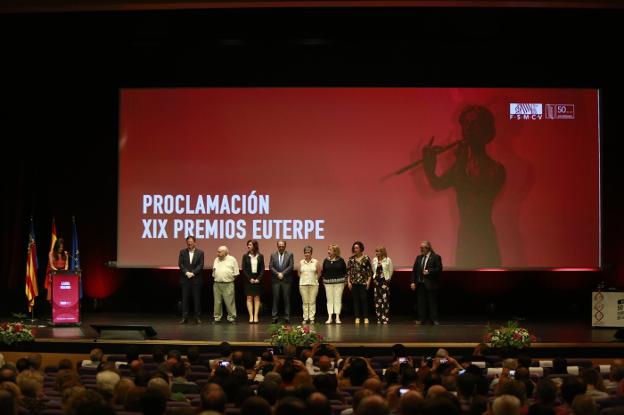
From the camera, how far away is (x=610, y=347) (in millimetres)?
11156

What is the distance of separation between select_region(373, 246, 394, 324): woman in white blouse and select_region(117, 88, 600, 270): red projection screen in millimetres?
1191

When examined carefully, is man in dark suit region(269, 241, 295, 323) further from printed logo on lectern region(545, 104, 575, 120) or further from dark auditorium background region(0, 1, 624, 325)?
printed logo on lectern region(545, 104, 575, 120)

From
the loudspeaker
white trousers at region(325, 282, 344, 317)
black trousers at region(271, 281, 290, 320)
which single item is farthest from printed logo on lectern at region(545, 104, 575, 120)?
the loudspeaker

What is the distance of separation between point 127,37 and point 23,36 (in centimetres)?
158

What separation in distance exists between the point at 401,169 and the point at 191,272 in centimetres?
376

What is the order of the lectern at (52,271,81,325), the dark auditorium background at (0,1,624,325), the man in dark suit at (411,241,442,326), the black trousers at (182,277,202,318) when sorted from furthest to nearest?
the dark auditorium background at (0,1,624,325) → the black trousers at (182,277,202,318) → the man in dark suit at (411,241,442,326) → the lectern at (52,271,81,325)

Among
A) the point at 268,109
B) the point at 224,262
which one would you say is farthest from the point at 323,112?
the point at 224,262

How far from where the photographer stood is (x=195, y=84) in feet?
49.0

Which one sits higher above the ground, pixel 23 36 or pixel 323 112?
pixel 23 36

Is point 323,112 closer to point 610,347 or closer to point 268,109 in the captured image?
point 268,109

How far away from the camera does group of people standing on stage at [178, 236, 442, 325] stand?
13391 millimetres

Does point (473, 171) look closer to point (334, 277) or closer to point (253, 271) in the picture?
point (334, 277)

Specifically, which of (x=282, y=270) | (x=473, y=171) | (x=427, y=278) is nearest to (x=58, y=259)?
(x=282, y=270)

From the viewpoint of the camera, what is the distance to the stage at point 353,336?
36.2ft
